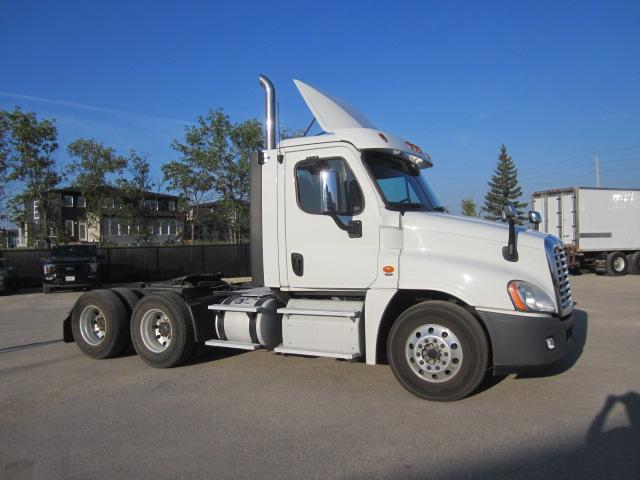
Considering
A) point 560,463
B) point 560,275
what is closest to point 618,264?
point 560,275

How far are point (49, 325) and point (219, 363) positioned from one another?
568 cm

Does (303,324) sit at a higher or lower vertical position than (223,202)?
lower

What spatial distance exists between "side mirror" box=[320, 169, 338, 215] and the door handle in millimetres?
662

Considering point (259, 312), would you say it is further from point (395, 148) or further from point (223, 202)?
point (223, 202)

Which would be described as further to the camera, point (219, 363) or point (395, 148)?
point (219, 363)

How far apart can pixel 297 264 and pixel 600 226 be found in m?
19.8

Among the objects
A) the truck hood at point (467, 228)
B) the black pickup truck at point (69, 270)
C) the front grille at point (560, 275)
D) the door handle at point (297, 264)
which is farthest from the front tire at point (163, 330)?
the black pickup truck at point (69, 270)

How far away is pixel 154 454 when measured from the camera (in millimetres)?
4105

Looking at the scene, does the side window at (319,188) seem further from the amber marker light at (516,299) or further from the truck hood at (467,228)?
the amber marker light at (516,299)

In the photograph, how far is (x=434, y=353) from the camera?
513 cm

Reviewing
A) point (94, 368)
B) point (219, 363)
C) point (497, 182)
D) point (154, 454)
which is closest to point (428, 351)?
point (154, 454)

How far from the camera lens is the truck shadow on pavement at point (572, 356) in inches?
241

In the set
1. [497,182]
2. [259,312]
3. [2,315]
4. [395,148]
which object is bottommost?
[2,315]

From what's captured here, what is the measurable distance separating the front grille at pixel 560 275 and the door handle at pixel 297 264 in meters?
2.59
